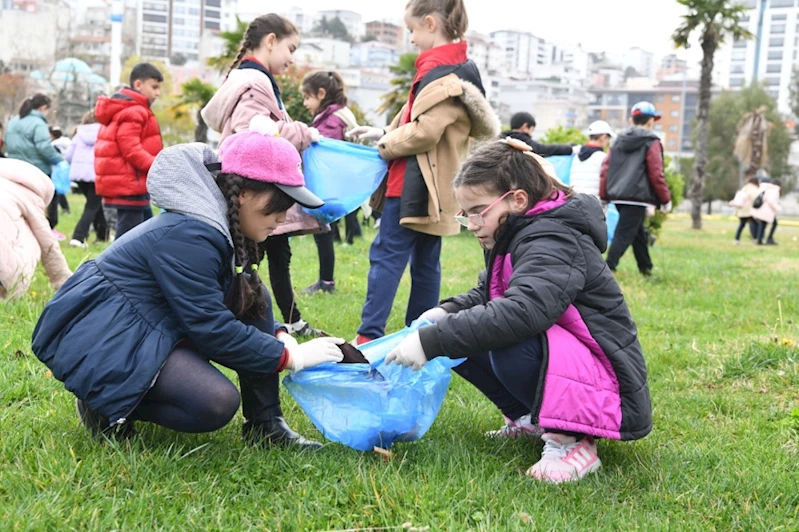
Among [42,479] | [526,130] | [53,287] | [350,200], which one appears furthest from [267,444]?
[526,130]

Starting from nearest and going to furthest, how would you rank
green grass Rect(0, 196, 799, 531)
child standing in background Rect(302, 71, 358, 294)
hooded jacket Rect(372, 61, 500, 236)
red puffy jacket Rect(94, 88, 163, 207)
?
green grass Rect(0, 196, 799, 531) < hooded jacket Rect(372, 61, 500, 236) < child standing in background Rect(302, 71, 358, 294) < red puffy jacket Rect(94, 88, 163, 207)

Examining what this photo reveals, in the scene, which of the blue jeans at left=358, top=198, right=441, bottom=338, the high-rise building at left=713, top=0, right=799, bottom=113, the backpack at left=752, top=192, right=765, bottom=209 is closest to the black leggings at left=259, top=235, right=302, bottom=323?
the blue jeans at left=358, top=198, right=441, bottom=338

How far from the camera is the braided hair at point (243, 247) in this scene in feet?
8.96

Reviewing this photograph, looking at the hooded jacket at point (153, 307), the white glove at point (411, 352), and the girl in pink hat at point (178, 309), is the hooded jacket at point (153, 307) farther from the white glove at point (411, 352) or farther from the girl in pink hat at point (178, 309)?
the white glove at point (411, 352)

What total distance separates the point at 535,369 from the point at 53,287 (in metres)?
3.84

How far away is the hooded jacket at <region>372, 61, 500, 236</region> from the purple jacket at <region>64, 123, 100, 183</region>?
658cm

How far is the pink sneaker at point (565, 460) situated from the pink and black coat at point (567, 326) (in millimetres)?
115

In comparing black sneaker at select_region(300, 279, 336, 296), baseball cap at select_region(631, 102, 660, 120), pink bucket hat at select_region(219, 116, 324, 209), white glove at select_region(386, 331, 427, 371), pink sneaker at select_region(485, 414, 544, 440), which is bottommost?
black sneaker at select_region(300, 279, 336, 296)

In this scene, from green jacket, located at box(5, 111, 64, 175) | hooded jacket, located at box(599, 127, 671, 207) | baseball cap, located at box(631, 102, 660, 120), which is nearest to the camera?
hooded jacket, located at box(599, 127, 671, 207)

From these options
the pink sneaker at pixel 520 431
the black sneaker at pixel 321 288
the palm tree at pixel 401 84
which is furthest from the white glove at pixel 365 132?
the palm tree at pixel 401 84

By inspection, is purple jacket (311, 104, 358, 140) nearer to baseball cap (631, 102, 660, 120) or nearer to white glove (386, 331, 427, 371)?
baseball cap (631, 102, 660, 120)

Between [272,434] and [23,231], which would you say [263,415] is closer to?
[272,434]

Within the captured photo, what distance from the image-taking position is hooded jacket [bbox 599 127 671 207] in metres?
8.45

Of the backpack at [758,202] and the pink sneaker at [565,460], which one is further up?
the backpack at [758,202]
